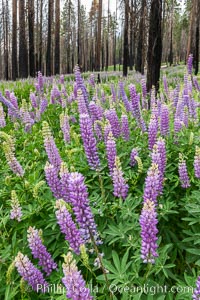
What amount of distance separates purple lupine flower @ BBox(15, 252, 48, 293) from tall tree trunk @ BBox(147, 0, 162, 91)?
519cm

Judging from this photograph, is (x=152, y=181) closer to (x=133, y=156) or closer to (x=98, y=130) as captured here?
(x=133, y=156)

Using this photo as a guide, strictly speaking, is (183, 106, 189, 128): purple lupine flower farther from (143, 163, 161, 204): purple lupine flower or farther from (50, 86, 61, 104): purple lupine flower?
(50, 86, 61, 104): purple lupine flower

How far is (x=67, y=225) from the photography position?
1553mm

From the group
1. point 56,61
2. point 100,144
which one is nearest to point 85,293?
point 100,144

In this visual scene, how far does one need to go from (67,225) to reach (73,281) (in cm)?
39

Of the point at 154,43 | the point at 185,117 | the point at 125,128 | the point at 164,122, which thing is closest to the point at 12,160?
the point at 125,128

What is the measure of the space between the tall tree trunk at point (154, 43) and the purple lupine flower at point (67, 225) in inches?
206

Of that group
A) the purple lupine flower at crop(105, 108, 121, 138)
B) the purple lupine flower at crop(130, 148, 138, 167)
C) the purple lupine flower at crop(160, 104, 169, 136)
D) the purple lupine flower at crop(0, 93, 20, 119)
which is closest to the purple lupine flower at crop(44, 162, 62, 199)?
the purple lupine flower at crop(130, 148, 138, 167)

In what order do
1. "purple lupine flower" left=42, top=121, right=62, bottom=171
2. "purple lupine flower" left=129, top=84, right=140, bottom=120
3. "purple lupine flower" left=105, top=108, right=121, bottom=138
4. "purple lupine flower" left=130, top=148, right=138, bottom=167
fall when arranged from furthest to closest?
1. "purple lupine flower" left=129, top=84, right=140, bottom=120
2. "purple lupine flower" left=105, top=108, right=121, bottom=138
3. "purple lupine flower" left=130, top=148, right=138, bottom=167
4. "purple lupine flower" left=42, top=121, right=62, bottom=171

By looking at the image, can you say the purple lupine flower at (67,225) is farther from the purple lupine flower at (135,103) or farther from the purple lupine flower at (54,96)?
the purple lupine flower at (54,96)

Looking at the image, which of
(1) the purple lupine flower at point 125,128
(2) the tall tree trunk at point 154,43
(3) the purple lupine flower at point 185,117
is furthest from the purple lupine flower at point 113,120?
(2) the tall tree trunk at point 154,43

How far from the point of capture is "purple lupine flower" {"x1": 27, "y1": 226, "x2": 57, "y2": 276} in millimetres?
1748

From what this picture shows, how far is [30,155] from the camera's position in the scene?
11.8 feet

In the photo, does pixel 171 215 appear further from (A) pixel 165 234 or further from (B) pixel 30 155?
(B) pixel 30 155
